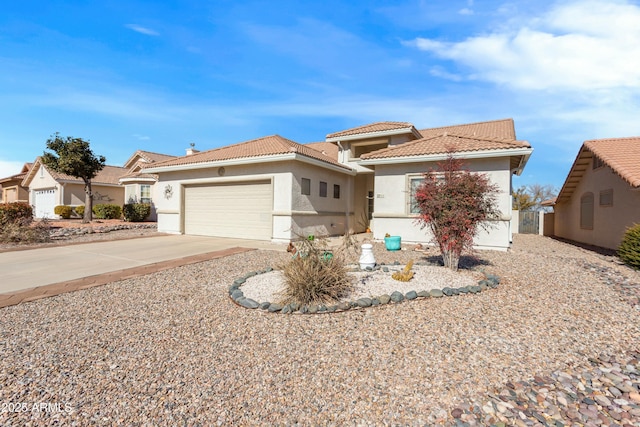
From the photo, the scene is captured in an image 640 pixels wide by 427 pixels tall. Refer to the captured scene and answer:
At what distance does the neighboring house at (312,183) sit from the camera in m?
10.9

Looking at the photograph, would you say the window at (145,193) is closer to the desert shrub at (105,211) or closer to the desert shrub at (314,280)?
the desert shrub at (105,211)

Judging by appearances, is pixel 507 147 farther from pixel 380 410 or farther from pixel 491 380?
pixel 380 410

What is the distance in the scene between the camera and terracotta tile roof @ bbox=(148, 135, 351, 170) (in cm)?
1230

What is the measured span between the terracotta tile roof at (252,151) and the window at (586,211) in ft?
36.7

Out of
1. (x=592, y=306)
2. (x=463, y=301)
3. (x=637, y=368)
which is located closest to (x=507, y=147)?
(x=592, y=306)

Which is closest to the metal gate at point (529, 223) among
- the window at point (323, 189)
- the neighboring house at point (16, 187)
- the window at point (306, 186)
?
the window at point (323, 189)

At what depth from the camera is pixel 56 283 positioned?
6.05 metres

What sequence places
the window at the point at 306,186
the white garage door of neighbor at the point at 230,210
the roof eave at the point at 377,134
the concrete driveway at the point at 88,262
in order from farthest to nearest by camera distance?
the roof eave at the point at 377,134, the white garage door of neighbor at the point at 230,210, the window at the point at 306,186, the concrete driveway at the point at 88,262

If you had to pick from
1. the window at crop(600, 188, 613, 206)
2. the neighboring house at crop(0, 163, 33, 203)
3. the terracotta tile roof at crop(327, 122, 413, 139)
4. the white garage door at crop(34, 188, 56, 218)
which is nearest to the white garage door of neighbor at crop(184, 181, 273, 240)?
the terracotta tile roof at crop(327, 122, 413, 139)

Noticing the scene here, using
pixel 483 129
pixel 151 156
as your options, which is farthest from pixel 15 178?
pixel 483 129

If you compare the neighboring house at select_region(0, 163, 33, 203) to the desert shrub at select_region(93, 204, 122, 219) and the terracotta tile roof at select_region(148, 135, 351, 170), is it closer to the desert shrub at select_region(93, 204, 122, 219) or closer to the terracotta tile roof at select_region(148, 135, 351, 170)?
the desert shrub at select_region(93, 204, 122, 219)

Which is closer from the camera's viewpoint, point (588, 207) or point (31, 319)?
point (31, 319)

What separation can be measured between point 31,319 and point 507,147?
39.6 feet

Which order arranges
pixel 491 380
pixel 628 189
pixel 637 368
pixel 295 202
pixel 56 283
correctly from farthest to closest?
pixel 295 202
pixel 628 189
pixel 56 283
pixel 637 368
pixel 491 380
